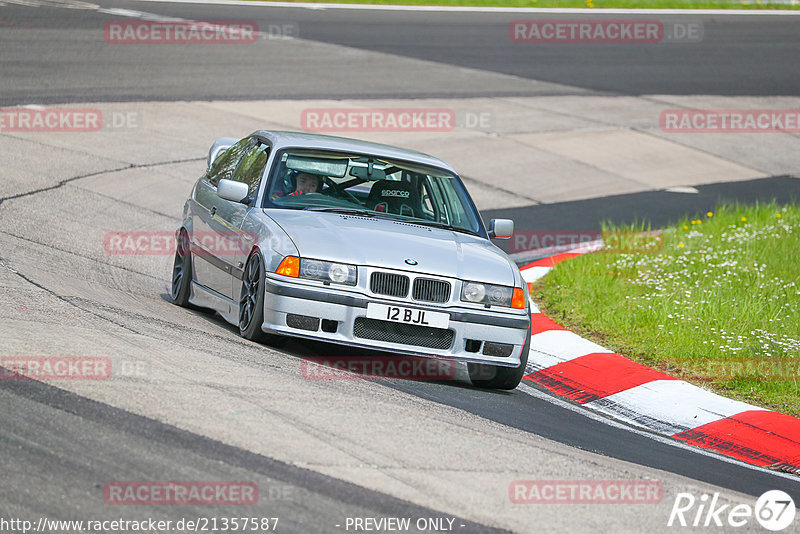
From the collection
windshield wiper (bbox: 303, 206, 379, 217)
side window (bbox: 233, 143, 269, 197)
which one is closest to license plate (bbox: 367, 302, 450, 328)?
windshield wiper (bbox: 303, 206, 379, 217)

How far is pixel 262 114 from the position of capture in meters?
18.4

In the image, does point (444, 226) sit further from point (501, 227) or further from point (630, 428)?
point (630, 428)

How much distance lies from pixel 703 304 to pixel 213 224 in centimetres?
430

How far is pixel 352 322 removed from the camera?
24.2 feet

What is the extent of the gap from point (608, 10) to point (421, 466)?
30870 millimetres

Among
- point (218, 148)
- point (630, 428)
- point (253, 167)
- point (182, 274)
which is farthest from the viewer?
point (218, 148)

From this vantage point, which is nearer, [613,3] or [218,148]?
[218,148]

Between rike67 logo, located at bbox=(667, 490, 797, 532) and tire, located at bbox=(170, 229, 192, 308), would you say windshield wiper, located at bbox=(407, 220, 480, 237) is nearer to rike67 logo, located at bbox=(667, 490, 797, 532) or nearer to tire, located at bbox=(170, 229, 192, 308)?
tire, located at bbox=(170, 229, 192, 308)

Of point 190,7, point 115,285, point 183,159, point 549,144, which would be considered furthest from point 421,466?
point 190,7

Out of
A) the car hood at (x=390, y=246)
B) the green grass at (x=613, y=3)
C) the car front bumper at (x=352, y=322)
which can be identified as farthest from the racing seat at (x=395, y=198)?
the green grass at (x=613, y=3)

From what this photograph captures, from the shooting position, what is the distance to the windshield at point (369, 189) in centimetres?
852

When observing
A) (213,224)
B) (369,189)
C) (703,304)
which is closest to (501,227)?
(369,189)

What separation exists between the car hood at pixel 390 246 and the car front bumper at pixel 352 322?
232 mm

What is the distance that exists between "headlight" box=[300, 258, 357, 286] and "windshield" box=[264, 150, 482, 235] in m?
1.04
